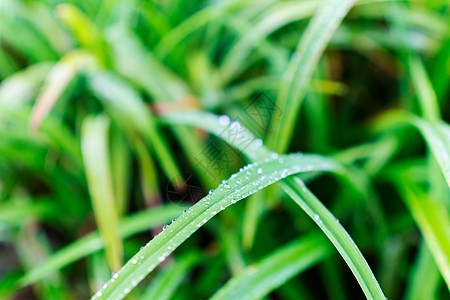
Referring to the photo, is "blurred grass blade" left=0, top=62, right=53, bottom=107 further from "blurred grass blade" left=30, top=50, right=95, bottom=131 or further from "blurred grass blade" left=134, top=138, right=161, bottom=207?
"blurred grass blade" left=134, top=138, right=161, bottom=207

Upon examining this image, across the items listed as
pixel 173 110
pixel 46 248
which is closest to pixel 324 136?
pixel 173 110

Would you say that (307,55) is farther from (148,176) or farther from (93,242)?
(93,242)

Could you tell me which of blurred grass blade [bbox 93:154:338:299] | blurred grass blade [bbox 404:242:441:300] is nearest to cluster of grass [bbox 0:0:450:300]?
blurred grass blade [bbox 404:242:441:300]

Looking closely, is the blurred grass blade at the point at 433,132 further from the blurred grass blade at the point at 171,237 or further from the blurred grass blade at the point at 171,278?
the blurred grass blade at the point at 171,278

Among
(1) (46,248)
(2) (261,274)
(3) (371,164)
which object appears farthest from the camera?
(1) (46,248)

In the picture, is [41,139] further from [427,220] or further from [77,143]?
[427,220]

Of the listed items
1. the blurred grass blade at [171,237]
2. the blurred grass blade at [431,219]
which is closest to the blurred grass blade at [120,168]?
the blurred grass blade at [171,237]

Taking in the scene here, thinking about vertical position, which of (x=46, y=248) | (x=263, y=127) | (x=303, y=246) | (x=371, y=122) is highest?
(x=46, y=248)

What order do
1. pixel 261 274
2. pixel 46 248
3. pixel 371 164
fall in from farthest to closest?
1. pixel 46 248
2. pixel 371 164
3. pixel 261 274
